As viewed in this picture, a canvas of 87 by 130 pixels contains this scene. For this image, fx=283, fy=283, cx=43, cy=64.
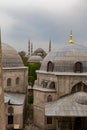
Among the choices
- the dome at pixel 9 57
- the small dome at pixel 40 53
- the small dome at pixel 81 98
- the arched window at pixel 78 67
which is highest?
the small dome at pixel 40 53

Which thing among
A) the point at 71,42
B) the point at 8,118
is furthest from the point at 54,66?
the point at 8,118

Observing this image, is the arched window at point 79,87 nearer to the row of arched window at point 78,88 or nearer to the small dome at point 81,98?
the row of arched window at point 78,88

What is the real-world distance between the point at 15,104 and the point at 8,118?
1.19 metres

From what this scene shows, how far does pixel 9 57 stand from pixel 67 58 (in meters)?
5.99

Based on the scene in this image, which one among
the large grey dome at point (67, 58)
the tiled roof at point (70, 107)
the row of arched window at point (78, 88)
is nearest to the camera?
the tiled roof at point (70, 107)

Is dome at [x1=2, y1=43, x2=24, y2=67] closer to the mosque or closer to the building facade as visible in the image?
the building facade

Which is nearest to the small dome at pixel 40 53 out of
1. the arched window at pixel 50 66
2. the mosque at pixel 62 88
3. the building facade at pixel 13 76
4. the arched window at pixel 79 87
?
the building facade at pixel 13 76

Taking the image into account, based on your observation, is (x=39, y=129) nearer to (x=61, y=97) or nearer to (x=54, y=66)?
(x=61, y=97)

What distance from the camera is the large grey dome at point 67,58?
22.7m

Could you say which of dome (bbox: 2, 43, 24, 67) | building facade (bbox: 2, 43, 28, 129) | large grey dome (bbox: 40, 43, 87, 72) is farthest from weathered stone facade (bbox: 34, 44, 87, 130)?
dome (bbox: 2, 43, 24, 67)

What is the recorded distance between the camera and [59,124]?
1973 centimetres

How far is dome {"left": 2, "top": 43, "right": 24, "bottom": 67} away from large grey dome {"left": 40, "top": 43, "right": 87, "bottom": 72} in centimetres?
325

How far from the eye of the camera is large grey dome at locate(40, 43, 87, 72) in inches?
893

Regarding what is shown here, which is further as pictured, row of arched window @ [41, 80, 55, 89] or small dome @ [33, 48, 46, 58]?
small dome @ [33, 48, 46, 58]
